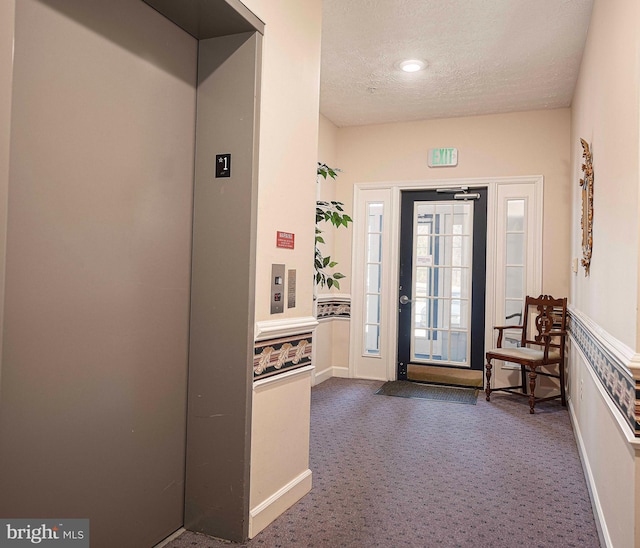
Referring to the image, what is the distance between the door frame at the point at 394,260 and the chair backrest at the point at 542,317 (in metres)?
0.17

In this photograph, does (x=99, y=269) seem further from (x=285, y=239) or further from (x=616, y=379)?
(x=616, y=379)

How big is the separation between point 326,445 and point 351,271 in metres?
2.37

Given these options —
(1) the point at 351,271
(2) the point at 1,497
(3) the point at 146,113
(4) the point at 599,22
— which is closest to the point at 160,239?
(3) the point at 146,113

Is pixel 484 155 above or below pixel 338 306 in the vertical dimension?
above

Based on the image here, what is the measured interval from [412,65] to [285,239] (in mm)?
2203

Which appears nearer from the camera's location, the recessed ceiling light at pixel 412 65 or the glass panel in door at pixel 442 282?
the recessed ceiling light at pixel 412 65

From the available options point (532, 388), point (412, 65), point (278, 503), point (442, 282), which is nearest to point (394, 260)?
point (442, 282)

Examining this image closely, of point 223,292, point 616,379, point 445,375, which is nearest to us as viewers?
point 616,379

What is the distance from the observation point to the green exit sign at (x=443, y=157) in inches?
194

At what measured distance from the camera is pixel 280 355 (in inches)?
87.9

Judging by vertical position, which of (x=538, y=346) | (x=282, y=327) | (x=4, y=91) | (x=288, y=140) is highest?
(x=288, y=140)

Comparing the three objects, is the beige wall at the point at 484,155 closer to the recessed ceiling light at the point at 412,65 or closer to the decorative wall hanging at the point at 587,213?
the recessed ceiling light at the point at 412,65

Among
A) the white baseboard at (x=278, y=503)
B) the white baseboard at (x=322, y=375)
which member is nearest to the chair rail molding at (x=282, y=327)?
the white baseboard at (x=278, y=503)

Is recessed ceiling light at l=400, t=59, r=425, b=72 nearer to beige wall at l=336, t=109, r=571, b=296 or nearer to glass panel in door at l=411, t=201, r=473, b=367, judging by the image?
beige wall at l=336, t=109, r=571, b=296
